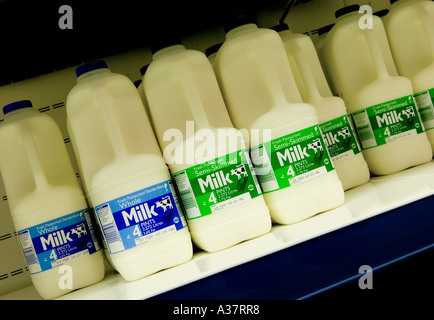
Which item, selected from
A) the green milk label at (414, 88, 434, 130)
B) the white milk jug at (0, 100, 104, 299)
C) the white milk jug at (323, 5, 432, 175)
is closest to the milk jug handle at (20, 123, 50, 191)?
the white milk jug at (0, 100, 104, 299)

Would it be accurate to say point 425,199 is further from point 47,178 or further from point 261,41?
point 47,178

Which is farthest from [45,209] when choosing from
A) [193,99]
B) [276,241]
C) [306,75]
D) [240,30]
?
[306,75]

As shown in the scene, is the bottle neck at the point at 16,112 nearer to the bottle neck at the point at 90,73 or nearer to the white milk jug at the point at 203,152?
the bottle neck at the point at 90,73

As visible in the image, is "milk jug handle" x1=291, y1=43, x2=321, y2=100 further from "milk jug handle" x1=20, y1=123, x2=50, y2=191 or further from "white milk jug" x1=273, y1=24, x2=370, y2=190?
"milk jug handle" x1=20, y1=123, x2=50, y2=191

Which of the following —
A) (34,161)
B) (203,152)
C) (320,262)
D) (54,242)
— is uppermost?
(34,161)

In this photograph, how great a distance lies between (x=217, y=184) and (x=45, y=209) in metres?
0.45

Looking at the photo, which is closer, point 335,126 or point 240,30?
point 240,30

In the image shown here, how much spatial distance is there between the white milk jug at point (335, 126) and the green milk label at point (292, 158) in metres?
0.20

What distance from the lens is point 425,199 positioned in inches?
31.3

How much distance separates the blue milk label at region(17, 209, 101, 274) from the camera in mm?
939

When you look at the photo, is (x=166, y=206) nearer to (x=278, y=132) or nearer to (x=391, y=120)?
(x=278, y=132)

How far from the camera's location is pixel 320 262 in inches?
28.9

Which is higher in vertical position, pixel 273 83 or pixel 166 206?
pixel 273 83

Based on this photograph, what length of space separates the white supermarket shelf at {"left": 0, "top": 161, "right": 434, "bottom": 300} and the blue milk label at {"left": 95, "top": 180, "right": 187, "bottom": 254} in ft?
0.33
